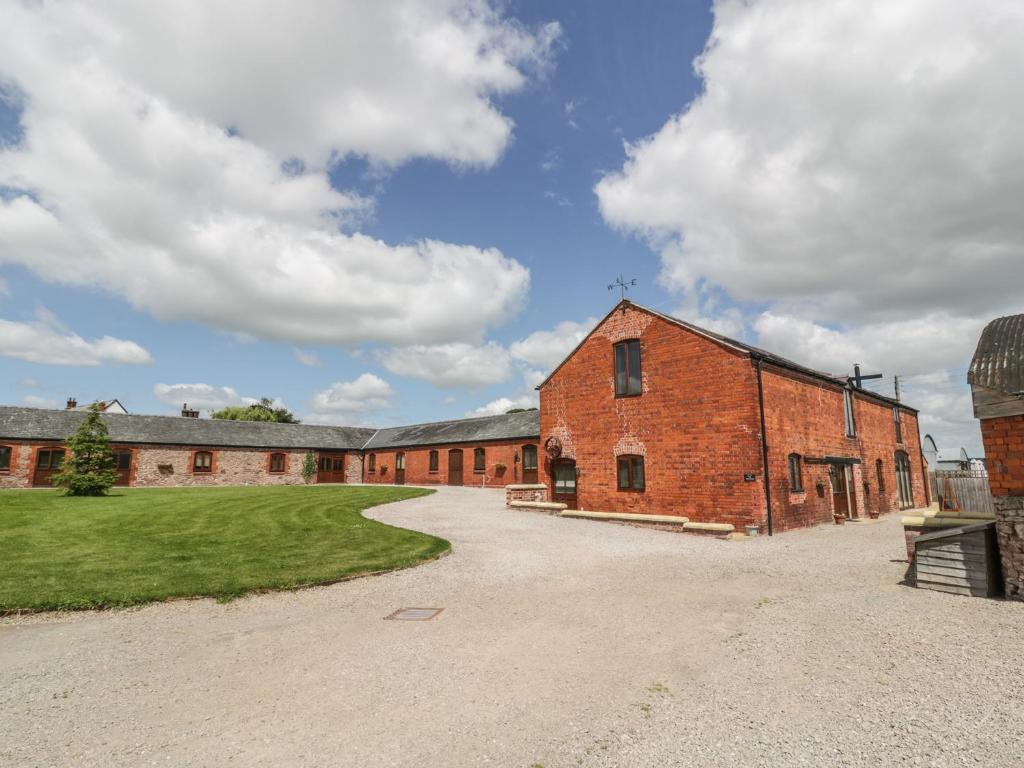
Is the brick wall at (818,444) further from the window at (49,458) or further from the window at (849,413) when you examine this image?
the window at (49,458)

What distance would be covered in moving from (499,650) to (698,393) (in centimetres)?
1209

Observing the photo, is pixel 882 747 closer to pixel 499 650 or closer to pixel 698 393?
pixel 499 650

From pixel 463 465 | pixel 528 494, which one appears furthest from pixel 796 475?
pixel 463 465

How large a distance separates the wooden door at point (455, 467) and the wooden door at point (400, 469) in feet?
17.0

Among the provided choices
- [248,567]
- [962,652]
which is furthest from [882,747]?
[248,567]

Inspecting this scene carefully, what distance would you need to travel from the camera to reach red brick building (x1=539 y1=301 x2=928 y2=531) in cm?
1492

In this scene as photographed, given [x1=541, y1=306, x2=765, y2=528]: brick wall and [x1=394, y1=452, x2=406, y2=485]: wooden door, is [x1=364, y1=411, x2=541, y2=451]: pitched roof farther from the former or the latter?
[x1=541, y1=306, x2=765, y2=528]: brick wall

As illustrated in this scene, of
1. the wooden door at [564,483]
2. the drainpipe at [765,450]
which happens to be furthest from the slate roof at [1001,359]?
the wooden door at [564,483]

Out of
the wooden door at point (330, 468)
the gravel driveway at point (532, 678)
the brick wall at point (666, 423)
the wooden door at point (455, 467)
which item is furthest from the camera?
the wooden door at point (330, 468)

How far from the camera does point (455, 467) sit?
3541cm

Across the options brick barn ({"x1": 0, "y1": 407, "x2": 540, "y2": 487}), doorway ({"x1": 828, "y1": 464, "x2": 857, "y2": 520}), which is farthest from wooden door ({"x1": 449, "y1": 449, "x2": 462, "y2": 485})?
doorway ({"x1": 828, "y1": 464, "x2": 857, "y2": 520})

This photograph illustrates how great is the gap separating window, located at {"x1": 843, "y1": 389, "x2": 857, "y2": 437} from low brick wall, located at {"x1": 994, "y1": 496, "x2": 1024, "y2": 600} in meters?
13.9

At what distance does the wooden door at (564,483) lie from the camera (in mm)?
19484

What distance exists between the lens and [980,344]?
8734 mm
